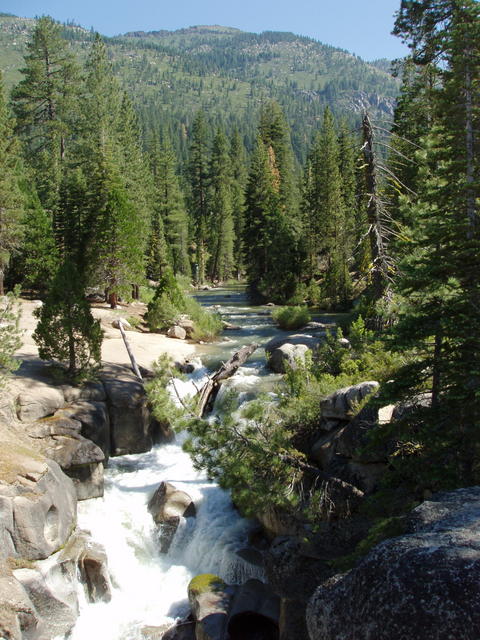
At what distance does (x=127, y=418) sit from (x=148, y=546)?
14.3 feet

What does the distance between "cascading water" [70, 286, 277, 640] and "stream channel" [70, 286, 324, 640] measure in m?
0.02

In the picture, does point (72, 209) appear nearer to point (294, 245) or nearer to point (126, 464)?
point (294, 245)

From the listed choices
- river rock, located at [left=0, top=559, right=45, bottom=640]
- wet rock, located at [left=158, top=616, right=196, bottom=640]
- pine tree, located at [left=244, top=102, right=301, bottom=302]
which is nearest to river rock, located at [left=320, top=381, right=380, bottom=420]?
wet rock, located at [left=158, top=616, right=196, bottom=640]

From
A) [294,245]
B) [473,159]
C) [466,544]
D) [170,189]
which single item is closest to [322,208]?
[294,245]

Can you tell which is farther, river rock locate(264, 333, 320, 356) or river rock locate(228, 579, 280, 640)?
river rock locate(264, 333, 320, 356)

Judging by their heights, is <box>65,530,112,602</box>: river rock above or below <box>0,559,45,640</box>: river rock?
below

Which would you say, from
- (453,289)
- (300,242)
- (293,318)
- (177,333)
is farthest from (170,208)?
(453,289)

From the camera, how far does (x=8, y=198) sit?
29.3m

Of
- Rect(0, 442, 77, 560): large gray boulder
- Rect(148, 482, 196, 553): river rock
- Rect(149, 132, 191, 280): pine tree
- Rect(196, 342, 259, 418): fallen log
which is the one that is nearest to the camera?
Rect(0, 442, 77, 560): large gray boulder

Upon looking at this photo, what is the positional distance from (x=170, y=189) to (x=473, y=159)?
50.7 m

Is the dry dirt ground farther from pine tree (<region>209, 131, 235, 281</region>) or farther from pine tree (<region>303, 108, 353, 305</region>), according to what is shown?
pine tree (<region>209, 131, 235, 281</region>)

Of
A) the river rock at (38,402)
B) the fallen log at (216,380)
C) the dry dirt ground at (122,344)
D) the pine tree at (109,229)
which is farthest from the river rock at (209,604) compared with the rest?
the pine tree at (109,229)

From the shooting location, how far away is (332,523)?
9016 mm

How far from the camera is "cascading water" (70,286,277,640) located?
34.1 ft
